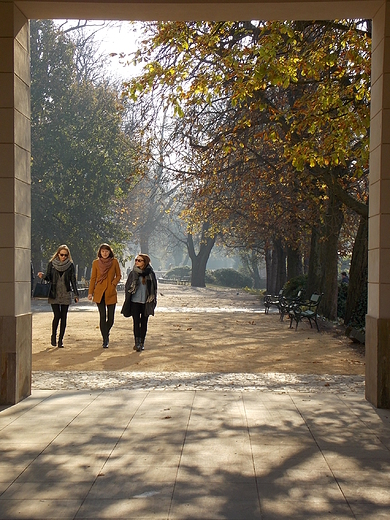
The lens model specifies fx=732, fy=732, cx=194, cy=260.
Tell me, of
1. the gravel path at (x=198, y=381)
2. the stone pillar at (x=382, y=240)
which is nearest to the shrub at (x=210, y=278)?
the gravel path at (x=198, y=381)

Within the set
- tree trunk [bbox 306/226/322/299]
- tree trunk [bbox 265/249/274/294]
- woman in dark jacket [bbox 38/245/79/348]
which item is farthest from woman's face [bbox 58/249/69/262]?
tree trunk [bbox 265/249/274/294]

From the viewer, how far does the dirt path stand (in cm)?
1130

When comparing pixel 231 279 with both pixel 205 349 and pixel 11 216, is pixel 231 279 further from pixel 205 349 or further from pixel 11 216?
pixel 11 216

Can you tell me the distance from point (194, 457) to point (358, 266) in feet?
42.0

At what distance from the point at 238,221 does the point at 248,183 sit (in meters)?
11.5

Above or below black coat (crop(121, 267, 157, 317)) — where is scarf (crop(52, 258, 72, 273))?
above

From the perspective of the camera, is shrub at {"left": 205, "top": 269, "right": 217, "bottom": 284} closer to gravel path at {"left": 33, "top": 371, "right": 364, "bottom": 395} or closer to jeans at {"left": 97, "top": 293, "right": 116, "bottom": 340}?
jeans at {"left": 97, "top": 293, "right": 116, "bottom": 340}

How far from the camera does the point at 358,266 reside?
17.8 m

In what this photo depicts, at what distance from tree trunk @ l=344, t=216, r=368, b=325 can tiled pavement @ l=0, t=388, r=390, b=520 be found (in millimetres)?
9743

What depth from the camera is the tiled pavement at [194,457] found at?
15.0 feet

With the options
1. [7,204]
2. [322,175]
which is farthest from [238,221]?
[7,204]

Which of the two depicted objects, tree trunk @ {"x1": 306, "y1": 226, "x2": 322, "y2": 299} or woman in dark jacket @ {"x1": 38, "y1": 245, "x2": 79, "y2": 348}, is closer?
woman in dark jacket @ {"x1": 38, "y1": 245, "x2": 79, "y2": 348}

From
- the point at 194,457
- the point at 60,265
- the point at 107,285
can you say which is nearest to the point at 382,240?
the point at 194,457

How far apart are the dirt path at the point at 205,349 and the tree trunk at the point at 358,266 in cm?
92
